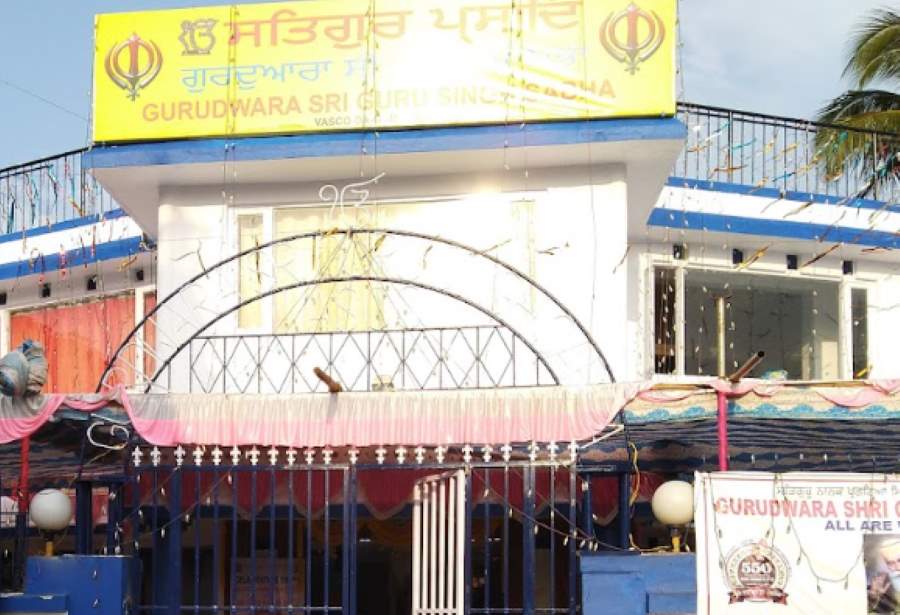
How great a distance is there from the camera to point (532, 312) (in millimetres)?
12703

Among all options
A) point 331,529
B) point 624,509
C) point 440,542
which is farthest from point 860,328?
point 440,542

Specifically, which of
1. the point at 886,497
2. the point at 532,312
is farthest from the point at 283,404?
the point at 886,497

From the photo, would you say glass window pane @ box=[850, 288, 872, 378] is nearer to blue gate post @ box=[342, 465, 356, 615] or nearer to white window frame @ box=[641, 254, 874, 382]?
white window frame @ box=[641, 254, 874, 382]

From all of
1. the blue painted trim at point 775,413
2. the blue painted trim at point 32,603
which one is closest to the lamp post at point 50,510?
the blue painted trim at point 32,603

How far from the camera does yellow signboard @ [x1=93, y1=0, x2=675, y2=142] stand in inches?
492

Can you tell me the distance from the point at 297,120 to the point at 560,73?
2503 mm

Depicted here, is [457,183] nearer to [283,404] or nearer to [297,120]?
[297,120]

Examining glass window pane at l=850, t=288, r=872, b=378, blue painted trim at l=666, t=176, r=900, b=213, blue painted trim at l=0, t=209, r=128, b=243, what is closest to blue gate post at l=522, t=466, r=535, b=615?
blue painted trim at l=666, t=176, r=900, b=213

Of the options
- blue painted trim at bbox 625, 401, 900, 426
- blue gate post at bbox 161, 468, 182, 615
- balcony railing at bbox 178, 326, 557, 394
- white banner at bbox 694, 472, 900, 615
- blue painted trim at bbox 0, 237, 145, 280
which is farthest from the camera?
blue painted trim at bbox 0, 237, 145, 280

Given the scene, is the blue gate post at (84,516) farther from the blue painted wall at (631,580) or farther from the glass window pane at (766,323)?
the glass window pane at (766,323)

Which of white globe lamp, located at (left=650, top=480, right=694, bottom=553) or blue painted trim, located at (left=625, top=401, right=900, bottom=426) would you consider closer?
blue painted trim, located at (left=625, top=401, right=900, bottom=426)

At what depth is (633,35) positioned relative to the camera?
12.5 meters

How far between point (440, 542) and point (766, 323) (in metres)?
5.84

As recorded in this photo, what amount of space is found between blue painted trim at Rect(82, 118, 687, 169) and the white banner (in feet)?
11.4
